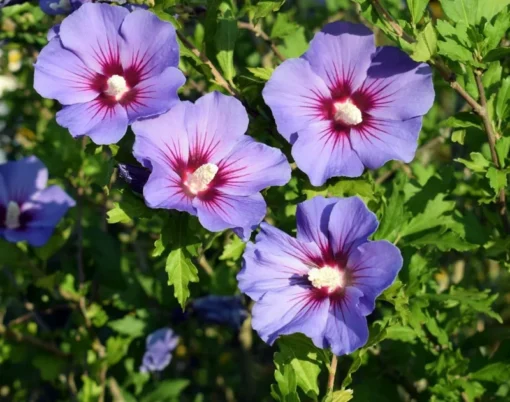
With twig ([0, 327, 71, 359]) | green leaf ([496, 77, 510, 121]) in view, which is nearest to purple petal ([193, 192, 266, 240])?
green leaf ([496, 77, 510, 121])

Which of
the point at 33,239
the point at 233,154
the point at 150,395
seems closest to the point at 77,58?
the point at 233,154

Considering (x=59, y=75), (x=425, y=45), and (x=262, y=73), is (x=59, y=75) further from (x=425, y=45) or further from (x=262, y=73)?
(x=425, y=45)

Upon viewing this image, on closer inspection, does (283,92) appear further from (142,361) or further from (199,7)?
(142,361)

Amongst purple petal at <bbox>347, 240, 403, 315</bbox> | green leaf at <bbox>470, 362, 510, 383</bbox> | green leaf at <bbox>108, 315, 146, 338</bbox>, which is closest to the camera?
purple petal at <bbox>347, 240, 403, 315</bbox>

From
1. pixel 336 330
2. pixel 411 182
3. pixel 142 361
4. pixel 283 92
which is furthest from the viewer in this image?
pixel 142 361

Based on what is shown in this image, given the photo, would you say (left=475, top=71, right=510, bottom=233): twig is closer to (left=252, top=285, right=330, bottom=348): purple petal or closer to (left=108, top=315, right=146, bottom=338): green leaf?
(left=252, top=285, right=330, bottom=348): purple petal
